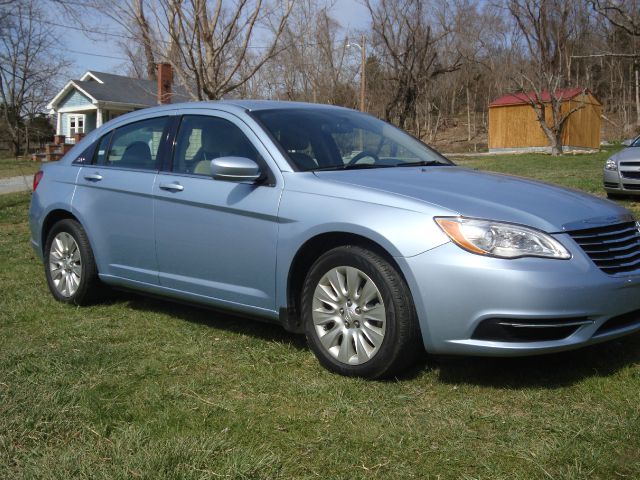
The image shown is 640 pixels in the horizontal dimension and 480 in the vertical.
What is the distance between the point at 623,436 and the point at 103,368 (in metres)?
2.74

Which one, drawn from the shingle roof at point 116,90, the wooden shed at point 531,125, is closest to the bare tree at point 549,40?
the wooden shed at point 531,125

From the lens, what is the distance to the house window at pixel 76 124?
4434 cm

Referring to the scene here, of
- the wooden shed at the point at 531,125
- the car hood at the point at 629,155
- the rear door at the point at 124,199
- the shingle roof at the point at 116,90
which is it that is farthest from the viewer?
the shingle roof at the point at 116,90

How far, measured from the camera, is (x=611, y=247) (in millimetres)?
3857

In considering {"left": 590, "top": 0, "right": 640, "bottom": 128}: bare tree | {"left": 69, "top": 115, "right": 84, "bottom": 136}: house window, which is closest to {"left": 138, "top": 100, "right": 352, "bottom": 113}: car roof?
{"left": 590, "top": 0, "right": 640, "bottom": 128}: bare tree

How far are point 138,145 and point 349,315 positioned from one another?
2390 mm

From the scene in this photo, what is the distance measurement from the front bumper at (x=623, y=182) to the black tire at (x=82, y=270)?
8.80 meters

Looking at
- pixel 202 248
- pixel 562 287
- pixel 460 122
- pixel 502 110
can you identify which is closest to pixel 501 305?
pixel 562 287

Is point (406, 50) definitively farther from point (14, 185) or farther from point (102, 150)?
point (102, 150)

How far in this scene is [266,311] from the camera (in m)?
4.43

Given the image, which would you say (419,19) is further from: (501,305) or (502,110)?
(501,305)

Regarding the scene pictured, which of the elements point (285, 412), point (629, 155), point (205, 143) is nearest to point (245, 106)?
point (205, 143)

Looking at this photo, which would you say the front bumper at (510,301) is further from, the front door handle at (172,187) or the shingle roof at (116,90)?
the shingle roof at (116,90)

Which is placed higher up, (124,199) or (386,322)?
(124,199)
